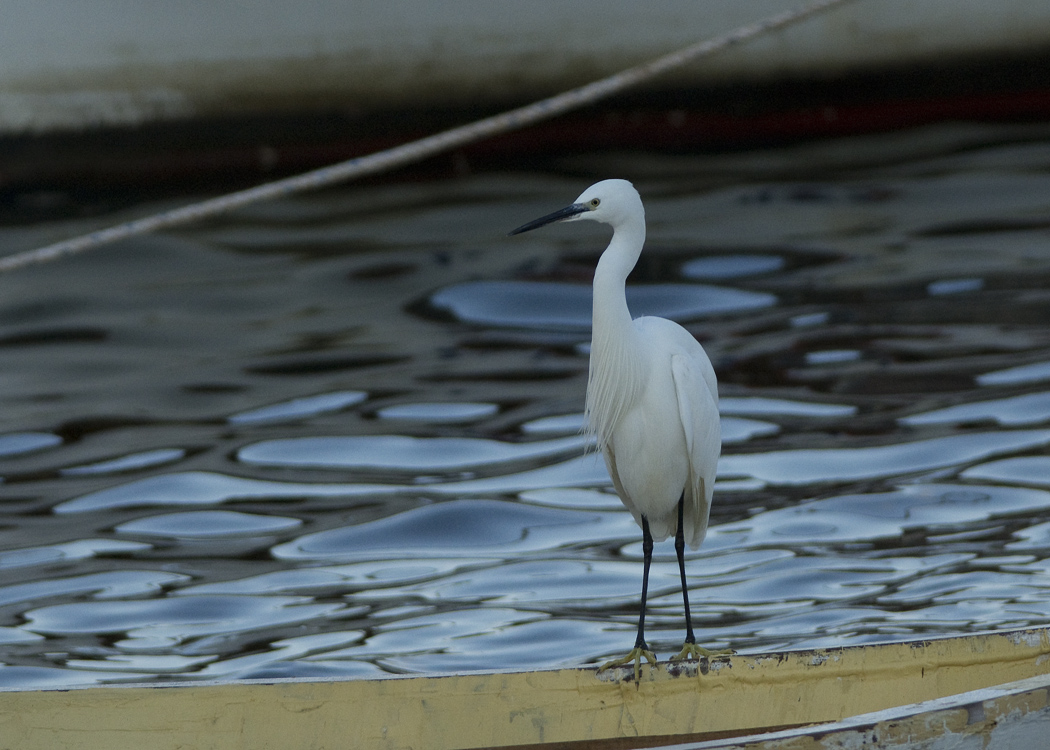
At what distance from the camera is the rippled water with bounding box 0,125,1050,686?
4324mm

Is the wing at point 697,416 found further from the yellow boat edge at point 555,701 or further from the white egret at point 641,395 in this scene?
the yellow boat edge at point 555,701

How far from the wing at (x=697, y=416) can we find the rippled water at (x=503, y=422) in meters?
1.06

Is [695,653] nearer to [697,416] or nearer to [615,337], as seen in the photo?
[697,416]

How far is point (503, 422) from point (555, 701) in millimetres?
3403

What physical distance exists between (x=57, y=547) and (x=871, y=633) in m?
3.03

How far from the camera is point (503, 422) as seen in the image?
621 centimetres

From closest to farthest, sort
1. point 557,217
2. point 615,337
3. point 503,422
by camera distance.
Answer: point 557,217 < point 615,337 < point 503,422

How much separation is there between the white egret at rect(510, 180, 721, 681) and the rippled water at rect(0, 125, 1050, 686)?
3.29 ft

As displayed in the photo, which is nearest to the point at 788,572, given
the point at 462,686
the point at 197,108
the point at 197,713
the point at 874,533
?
the point at 874,533

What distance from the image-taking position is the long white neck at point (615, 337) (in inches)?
113

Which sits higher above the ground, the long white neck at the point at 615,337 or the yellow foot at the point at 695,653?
the long white neck at the point at 615,337

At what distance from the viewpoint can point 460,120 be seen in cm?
824

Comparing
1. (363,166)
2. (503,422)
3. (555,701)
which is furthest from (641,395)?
(503,422)

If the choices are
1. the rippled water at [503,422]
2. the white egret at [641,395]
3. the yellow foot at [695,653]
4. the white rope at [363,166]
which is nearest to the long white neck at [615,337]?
the white egret at [641,395]
